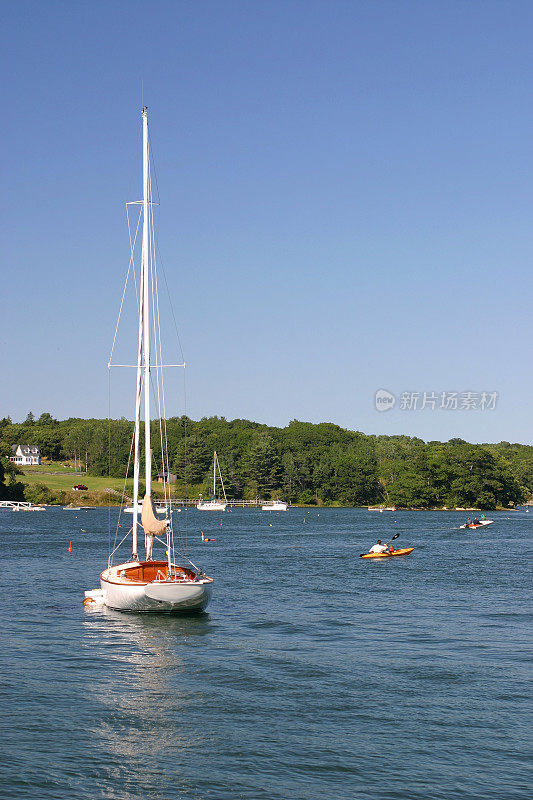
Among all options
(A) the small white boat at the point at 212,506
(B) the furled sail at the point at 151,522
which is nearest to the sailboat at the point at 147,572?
(B) the furled sail at the point at 151,522

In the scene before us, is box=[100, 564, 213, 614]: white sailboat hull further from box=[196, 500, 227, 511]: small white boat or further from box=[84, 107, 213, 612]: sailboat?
box=[196, 500, 227, 511]: small white boat

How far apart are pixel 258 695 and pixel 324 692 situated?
229 cm

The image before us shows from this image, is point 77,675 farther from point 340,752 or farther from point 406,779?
point 406,779

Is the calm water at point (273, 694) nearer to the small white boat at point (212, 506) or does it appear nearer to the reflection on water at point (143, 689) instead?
the reflection on water at point (143, 689)

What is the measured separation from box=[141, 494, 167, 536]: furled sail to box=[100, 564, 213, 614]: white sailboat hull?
114 inches

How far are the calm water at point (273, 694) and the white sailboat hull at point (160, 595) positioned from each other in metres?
0.82

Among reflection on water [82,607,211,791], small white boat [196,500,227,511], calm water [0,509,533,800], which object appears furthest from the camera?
small white boat [196,500,227,511]

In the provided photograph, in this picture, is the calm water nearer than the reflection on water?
Yes

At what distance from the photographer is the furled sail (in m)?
43.0

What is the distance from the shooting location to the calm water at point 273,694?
2109 cm

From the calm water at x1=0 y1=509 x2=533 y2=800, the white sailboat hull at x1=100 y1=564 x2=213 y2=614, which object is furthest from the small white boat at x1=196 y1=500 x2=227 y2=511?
the white sailboat hull at x1=100 y1=564 x2=213 y2=614

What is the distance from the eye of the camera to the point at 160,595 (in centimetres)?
3994

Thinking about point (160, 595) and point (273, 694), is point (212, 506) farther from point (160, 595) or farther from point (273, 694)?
point (273, 694)

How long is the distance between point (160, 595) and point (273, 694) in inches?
492
